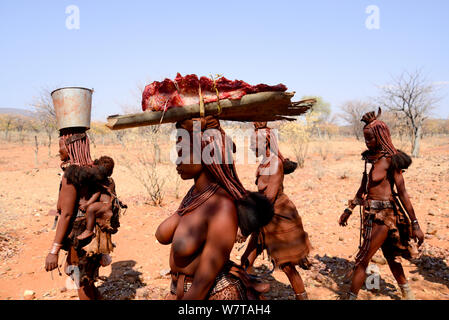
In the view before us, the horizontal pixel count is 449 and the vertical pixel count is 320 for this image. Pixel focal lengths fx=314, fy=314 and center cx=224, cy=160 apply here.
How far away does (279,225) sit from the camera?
11.3 ft

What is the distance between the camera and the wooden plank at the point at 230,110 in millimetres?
1641

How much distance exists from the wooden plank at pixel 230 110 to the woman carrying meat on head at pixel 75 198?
151cm

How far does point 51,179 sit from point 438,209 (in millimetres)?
14276

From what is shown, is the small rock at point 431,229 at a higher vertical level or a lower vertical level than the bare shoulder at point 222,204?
lower

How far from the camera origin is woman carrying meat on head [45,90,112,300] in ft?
9.56

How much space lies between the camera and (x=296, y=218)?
11.5 feet

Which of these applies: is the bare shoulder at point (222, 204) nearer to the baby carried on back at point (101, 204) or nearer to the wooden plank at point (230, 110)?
the wooden plank at point (230, 110)

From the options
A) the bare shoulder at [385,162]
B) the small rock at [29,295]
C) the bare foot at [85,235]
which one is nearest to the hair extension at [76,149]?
the bare foot at [85,235]

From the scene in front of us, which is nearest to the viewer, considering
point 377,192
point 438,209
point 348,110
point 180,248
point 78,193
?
point 180,248

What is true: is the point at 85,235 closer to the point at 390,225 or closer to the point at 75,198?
the point at 75,198
